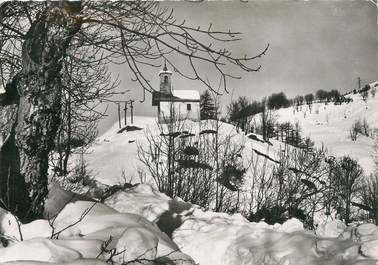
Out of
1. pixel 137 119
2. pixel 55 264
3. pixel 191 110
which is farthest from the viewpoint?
pixel 137 119

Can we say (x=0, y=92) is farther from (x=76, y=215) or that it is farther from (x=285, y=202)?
(x=285, y=202)

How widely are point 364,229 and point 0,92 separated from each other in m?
5.36

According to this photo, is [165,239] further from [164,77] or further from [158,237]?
[164,77]

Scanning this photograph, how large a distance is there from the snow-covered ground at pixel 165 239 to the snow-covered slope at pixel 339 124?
1404 cm

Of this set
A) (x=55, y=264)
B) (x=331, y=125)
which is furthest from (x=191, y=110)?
(x=55, y=264)

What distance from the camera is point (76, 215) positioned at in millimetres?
4609

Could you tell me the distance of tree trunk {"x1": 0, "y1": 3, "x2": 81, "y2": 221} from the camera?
4891 millimetres

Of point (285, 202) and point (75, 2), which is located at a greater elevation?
point (75, 2)

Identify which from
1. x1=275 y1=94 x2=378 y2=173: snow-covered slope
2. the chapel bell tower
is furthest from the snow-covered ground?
x1=275 y1=94 x2=378 y2=173: snow-covered slope

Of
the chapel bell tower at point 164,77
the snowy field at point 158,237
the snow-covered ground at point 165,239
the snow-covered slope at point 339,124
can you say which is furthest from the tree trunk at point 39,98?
the snow-covered slope at point 339,124

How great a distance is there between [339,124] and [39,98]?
6867cm

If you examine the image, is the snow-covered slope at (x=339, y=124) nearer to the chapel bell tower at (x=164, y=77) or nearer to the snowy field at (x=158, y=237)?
the chapel bell tower at (x=164, y=77)

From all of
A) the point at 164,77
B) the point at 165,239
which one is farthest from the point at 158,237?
the point at 164,77

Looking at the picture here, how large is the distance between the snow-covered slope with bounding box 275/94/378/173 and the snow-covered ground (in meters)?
14.0
